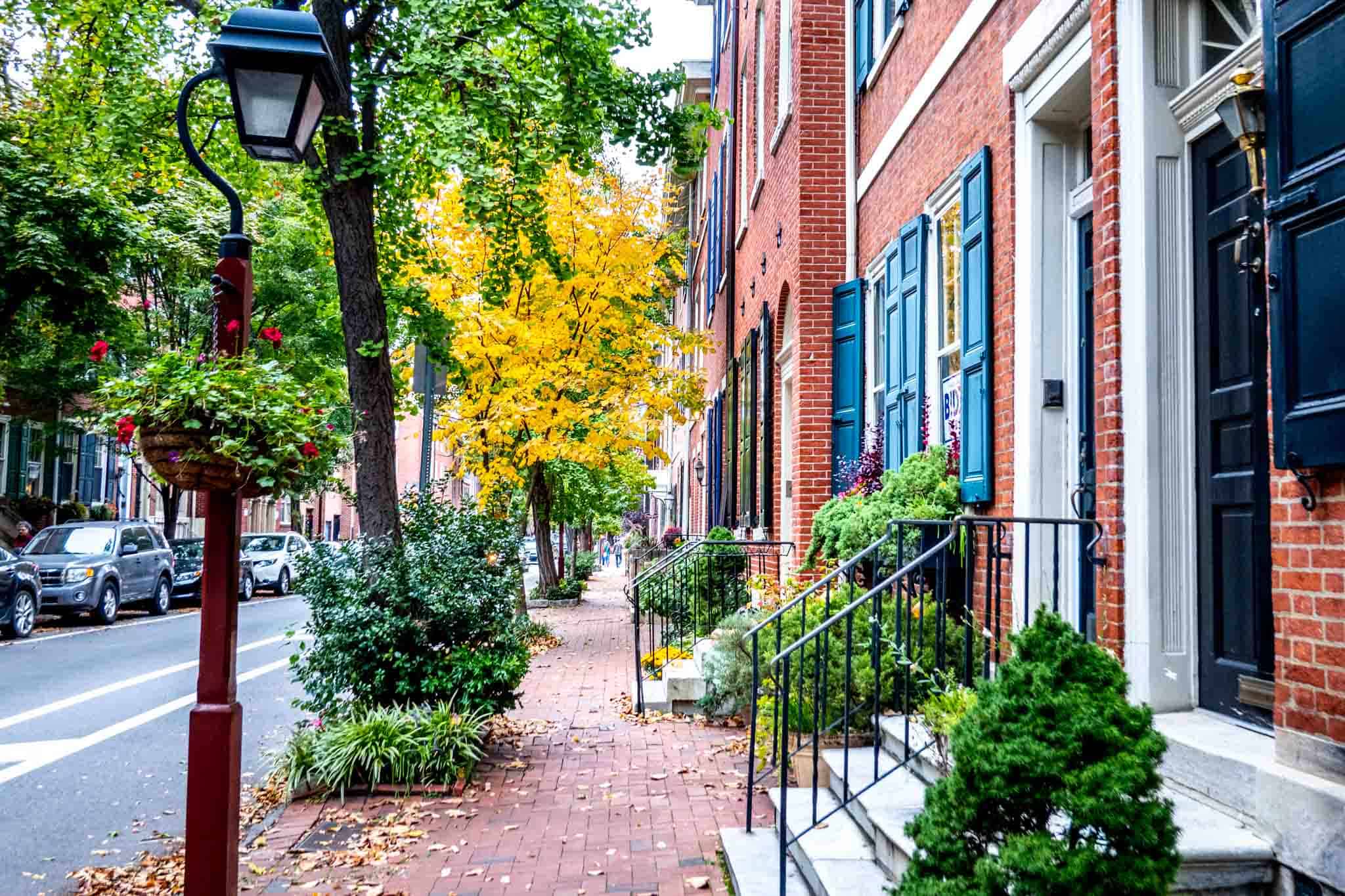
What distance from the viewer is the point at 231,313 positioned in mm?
4680

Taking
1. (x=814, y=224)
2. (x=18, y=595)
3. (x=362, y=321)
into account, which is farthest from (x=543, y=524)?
(x=362, y=321)

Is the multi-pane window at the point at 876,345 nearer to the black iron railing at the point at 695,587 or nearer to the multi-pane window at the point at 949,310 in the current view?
the multi-pane window at the point at 949,310

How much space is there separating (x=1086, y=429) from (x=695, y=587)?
604 cm

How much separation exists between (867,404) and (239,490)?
6.01 meters

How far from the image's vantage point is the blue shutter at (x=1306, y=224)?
10.0ft

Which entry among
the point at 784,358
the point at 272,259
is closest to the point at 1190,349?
the point at 784,358

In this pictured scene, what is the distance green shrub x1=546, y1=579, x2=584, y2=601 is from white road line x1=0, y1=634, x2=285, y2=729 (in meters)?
8.24

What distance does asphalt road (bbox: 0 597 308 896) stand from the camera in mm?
6051

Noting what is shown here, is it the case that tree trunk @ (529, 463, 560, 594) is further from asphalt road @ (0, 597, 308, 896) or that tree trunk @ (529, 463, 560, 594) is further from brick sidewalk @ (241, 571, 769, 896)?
brick sidewalk @ (241, 571, 769, 896)

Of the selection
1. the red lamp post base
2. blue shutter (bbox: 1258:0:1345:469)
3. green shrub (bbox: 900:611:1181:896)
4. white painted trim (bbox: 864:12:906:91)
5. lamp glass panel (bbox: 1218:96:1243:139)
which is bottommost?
the red lamp post base

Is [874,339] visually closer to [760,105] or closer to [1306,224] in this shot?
[760,105]

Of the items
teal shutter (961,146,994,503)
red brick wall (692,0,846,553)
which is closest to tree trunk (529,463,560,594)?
red brick wall (692,0,846,553)

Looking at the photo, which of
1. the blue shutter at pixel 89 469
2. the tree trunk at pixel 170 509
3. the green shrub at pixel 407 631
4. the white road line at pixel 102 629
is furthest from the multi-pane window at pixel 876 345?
the blue shutter at pixel 89 469

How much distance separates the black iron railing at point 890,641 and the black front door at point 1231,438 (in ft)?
1.69
